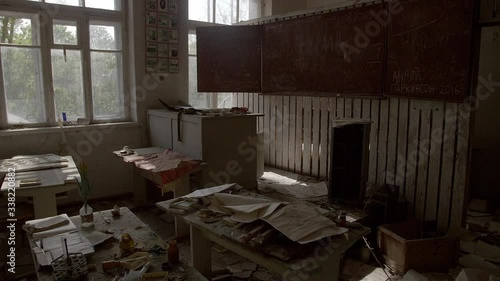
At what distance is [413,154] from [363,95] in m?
0.88

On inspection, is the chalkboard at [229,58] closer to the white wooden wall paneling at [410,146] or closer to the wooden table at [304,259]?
the white wooden wall paneling at [410,146]

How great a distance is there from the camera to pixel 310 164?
17.2 feet

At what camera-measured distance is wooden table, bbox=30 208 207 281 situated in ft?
6.45

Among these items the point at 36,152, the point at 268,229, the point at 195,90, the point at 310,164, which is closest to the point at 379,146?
the point at 310,164

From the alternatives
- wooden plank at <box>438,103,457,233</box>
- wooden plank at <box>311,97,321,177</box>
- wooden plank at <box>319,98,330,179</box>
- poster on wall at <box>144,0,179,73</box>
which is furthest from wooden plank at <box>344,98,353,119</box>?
poster on wall at <box>144,0,179,73</box>

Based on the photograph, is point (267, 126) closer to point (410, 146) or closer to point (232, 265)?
point (410, 146)

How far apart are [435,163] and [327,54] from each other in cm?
186

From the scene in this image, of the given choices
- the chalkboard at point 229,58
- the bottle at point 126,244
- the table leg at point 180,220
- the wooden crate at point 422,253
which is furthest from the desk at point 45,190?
the wooden crate at point 422,253

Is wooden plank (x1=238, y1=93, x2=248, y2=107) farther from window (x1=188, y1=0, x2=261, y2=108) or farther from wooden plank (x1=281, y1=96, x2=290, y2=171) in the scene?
wooden plank (x1=281, y1=96, x2=290, y2=171)

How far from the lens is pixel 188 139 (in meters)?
4.39

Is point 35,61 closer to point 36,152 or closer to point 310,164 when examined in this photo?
point 36,152

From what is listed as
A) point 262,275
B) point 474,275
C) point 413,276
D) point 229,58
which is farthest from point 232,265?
point 229,58

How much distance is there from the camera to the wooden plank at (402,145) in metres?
3.95

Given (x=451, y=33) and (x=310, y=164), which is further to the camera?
(x=310, y=164)
